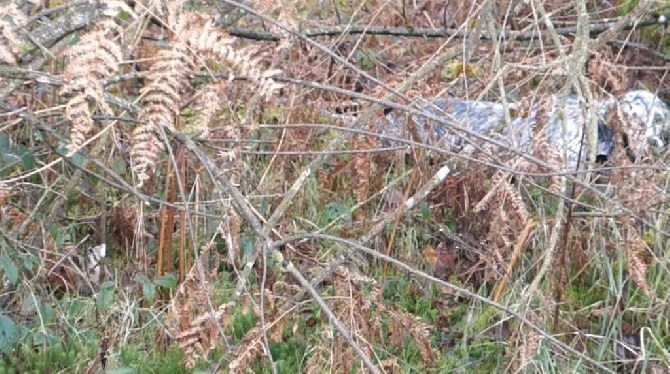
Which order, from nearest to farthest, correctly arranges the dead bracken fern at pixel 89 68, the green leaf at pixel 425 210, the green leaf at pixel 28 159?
the dead bracken fern at pixel 89 68 → the green leaf at pixel 28 159 → the green leaf at pixel 425 210

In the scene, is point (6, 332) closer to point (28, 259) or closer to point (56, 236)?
point (28, 259)

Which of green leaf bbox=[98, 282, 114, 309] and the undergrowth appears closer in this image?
the undergrowth

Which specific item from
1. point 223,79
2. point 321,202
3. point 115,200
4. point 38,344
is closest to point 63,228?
point 115,200

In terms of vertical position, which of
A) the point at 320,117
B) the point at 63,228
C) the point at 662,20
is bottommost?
the point at 63,228

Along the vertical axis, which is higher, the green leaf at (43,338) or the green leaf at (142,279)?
the green leaf at (142,279)

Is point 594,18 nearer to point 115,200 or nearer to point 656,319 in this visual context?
point 656,319

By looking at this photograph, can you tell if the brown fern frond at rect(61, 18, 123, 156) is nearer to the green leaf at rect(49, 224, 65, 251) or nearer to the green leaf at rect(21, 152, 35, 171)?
the green leaf at rect(21, 152, 35, 171)

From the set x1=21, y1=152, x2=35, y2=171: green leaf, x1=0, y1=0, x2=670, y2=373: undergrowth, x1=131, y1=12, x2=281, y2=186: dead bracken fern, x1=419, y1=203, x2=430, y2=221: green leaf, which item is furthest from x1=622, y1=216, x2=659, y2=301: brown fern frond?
x1=21, y1=152, x2=35, y2=171: green leaf

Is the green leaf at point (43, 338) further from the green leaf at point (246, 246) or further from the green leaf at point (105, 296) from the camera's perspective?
the green leaf at point (246, 246)

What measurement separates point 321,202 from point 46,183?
1.02 metres

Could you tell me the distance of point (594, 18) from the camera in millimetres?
5078

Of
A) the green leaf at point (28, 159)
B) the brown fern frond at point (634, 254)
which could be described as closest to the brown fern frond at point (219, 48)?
the green leaf at point (28, 159)

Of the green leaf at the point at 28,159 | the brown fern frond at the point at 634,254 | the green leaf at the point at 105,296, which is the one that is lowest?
the green leaf at the point at 105,296

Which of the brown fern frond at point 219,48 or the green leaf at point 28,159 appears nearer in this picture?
the brown fern frond at point 219,48
